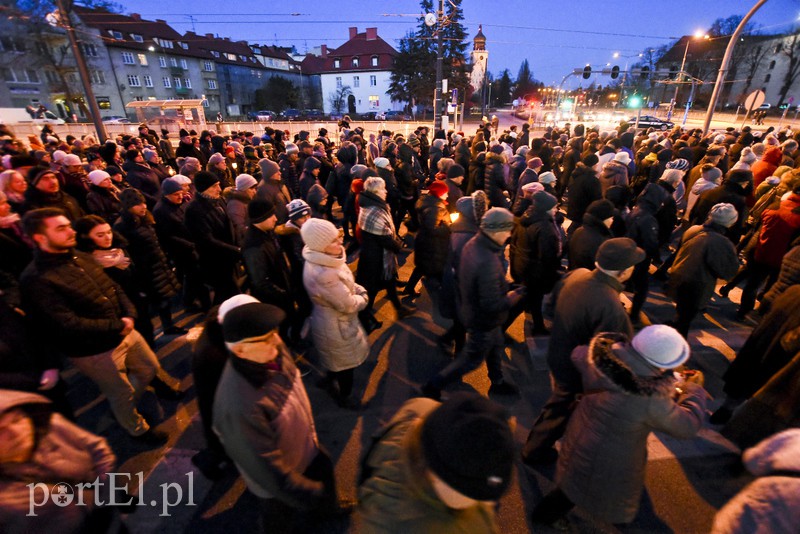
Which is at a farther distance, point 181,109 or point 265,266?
point 181,109

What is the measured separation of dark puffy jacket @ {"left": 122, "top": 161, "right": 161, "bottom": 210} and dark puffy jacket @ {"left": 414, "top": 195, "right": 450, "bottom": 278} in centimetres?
528

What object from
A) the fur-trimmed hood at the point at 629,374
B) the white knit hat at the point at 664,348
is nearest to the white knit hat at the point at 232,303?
the fur-trimmed hood at the point at 629,374

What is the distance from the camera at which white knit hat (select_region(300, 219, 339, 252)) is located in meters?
2.99

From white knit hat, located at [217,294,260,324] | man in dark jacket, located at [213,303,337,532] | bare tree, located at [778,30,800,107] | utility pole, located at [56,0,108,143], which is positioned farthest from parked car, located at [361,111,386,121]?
bare tree, located at [778,30,800,107]

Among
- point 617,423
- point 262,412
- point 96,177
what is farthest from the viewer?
point 96,177

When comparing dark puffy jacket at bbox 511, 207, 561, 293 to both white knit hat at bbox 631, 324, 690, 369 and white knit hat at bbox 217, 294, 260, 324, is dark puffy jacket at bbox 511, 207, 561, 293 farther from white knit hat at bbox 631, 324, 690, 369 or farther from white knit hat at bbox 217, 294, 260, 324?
white knit hat at bbox 217, 294, 260, 324

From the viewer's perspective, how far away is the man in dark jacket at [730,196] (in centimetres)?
529

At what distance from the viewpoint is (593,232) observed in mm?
4148

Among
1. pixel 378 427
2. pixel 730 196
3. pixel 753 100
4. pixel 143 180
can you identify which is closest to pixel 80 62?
pixel 143 180

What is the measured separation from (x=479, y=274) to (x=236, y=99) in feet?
219

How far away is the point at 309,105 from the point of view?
65562mm

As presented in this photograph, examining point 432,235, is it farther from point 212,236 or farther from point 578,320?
point 212,236

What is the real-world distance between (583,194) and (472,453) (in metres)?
5.85

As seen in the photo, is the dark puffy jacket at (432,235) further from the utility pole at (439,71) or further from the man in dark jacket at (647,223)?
the utility pole at (439,71)
